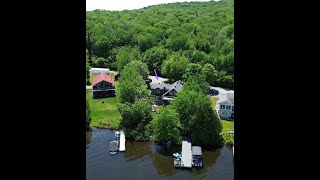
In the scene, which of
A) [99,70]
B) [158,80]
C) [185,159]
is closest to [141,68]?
[158,80]

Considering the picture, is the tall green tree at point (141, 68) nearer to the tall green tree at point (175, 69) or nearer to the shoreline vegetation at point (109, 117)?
the tall green tree at point (175, 69)

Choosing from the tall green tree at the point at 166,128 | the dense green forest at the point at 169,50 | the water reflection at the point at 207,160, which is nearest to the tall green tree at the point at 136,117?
the tall green tree at the point at 166,128

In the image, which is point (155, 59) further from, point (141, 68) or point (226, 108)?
point (226, 108)

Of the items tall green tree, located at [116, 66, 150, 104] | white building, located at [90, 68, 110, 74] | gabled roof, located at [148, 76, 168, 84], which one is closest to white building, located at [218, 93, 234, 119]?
tall green tree, located at [116, 66, 150, 104]
